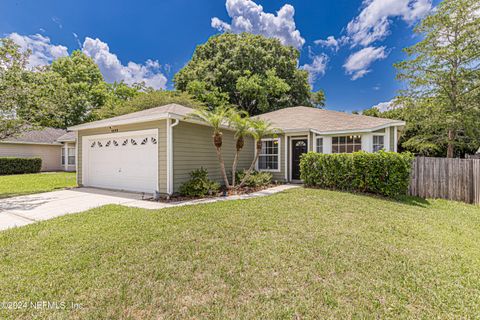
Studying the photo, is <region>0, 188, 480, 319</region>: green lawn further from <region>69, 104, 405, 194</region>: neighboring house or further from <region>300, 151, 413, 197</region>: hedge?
<region>69, 104, 405, 194</region>: neighboring house

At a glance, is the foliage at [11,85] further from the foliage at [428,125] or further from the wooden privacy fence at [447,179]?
the foliage at [428,125]

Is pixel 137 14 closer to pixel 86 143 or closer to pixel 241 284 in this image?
pixel 86 143

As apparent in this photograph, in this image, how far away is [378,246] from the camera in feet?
12.2

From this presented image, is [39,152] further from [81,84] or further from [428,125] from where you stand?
[428,125]

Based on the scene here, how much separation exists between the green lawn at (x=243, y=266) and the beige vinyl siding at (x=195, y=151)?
2.65 m

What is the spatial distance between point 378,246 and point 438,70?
13.1 meters

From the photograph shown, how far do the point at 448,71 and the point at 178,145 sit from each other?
14213 mm

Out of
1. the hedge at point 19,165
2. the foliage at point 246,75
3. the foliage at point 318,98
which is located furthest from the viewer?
the foliage at point 318,98

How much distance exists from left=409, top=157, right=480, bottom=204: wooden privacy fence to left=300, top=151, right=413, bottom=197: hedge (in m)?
1.08

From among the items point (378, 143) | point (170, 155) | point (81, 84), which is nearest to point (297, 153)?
point (378, 143)

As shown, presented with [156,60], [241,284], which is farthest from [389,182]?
[156,60]

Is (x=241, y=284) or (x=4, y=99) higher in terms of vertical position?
(x=4, y=99)

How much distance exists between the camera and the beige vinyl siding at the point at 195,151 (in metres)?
7.55

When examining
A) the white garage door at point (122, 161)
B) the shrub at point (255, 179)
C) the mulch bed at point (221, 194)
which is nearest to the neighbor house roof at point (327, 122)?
the shrub at point (255, 179)
